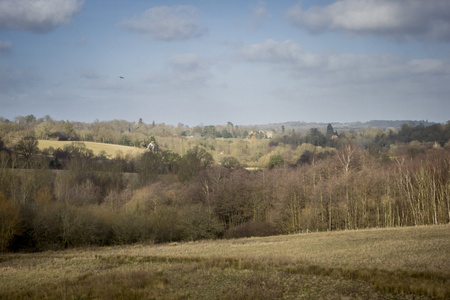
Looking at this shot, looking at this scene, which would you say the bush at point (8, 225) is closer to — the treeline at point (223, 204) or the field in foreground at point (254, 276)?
the treeline at point (223, 204)

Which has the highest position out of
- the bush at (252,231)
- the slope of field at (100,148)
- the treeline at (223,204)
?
the slope of field at (100,148)

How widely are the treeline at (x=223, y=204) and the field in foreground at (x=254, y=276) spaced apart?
54.8 ft

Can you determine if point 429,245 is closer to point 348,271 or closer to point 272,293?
point 348,271

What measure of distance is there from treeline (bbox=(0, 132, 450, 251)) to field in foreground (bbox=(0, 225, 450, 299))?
16707 millimetres

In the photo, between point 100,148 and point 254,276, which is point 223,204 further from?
point 100,148

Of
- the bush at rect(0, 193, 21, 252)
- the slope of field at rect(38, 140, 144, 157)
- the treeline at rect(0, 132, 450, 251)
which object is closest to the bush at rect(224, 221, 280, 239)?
the treeline at rect(0, 132, 450, 251)

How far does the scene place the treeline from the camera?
142 ft

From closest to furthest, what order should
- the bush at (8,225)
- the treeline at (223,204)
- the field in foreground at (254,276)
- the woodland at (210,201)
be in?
the field in foreground at (254,276) → the bush at (8,225) → the treeline at (223,204) → the woodland at (210,201)

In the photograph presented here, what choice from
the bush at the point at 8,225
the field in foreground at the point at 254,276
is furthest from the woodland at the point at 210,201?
the field in foreground at the point at 254,276

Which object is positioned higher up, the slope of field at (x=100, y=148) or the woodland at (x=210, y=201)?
the slope of field at (x=100, y=148)

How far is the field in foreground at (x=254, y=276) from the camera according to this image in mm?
14852

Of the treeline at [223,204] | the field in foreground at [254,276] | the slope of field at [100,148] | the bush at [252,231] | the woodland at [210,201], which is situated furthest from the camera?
the slope of field at [100,148]

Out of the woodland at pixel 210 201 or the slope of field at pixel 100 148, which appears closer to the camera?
the woodland at pixel 210 201

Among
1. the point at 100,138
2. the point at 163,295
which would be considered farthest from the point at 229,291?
the point at 100,138
